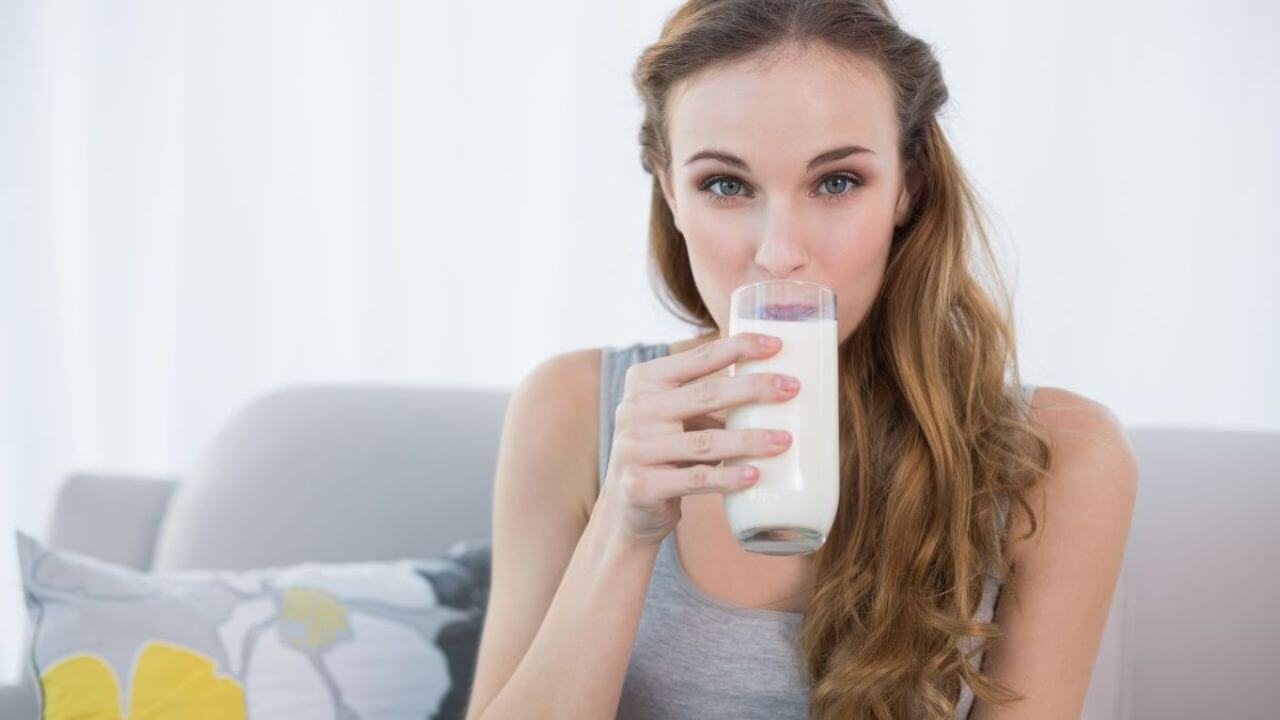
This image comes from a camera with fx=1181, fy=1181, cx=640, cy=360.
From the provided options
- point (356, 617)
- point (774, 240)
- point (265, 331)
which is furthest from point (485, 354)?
point (774, 240)

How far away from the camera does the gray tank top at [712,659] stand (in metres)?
1.62

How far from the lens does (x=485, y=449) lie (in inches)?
91.1

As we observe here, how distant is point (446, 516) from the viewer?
7.32ft

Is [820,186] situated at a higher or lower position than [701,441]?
higher

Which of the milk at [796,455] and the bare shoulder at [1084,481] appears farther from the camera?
the bare shoulder at [1084,481]

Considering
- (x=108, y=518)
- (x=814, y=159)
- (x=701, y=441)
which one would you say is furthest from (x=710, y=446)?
(x=108, y=518)

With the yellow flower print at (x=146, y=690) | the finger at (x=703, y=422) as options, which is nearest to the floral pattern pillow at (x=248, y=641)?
the yellow flower print at (x=146, y=690)

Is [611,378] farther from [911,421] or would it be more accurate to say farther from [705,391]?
[705,391]

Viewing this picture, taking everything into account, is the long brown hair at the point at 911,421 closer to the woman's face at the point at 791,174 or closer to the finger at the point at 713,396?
the woman's face at the point at 791,174

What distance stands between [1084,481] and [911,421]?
24 centimetres

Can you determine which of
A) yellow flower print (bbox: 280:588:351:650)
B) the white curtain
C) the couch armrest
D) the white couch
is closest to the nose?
the white couch

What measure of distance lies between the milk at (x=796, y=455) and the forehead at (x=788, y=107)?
0.32m

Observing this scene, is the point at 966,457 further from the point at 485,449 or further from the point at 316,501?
the point at 316,501

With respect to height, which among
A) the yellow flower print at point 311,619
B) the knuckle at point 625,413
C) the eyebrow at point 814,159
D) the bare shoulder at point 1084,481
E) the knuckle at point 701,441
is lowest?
the yellow flower print at point 311,619
